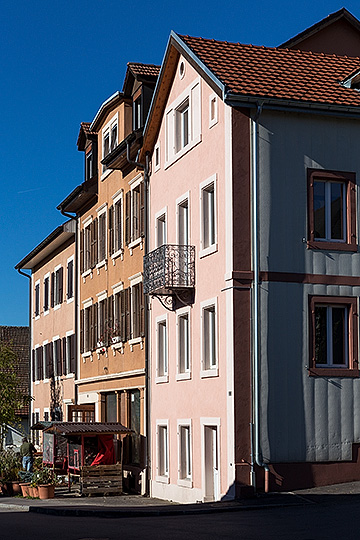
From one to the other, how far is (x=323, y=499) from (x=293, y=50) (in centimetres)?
1212

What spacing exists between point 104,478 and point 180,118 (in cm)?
1028

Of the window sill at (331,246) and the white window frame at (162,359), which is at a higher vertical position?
the window sill at (331,246)

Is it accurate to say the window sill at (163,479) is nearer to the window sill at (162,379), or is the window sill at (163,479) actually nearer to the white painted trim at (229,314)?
the window sill at (162,379)

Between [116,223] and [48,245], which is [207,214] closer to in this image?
[116,223]

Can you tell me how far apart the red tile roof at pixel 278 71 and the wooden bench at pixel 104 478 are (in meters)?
11.8

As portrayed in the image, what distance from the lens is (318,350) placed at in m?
22.6

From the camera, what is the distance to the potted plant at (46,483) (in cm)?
2847

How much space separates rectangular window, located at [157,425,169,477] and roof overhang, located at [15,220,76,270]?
44.3 feet

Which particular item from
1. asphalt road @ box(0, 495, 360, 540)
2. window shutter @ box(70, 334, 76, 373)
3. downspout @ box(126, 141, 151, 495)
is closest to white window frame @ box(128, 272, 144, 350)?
downspout @ box(126, 141, 151, 495)

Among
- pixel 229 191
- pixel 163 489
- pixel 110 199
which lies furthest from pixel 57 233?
pixel 229 191

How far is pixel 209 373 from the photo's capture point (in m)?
23.8

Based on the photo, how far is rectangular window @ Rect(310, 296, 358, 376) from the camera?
22.6m

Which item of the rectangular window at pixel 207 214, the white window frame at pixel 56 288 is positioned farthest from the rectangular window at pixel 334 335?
the white window frame at pixel 56 288

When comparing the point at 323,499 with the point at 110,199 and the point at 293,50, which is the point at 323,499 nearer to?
the point at 293,50
